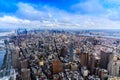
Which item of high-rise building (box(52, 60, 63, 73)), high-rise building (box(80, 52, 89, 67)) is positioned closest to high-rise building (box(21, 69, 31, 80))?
high-rise building (box(52, 60, 63, 73))

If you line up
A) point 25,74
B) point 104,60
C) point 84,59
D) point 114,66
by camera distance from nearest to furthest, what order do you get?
point 25,74 → point 114,66 → point 104,60 → point 84,59

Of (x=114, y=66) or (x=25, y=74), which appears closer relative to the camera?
(x=25, y=74)

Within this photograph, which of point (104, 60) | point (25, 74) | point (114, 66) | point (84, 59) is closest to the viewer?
point (25, 74)

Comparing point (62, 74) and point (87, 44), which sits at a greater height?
point (87, 44)

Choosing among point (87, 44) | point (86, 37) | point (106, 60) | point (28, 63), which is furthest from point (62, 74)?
point (86, 37)

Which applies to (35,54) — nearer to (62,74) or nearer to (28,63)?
(28,63)

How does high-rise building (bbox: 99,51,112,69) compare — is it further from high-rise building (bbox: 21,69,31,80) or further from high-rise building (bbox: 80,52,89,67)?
high-rise building (bbox: 21,69,31,80)

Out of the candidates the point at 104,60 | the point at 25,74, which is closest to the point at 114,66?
the point at 104,60

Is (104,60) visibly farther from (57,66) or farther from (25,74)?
(25,74)

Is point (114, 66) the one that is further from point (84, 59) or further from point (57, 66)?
point (57, 66)

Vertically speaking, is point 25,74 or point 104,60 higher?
point 104,60

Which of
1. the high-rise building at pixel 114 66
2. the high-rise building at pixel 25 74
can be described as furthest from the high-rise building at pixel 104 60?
the high-rise building at pixel 25 74
